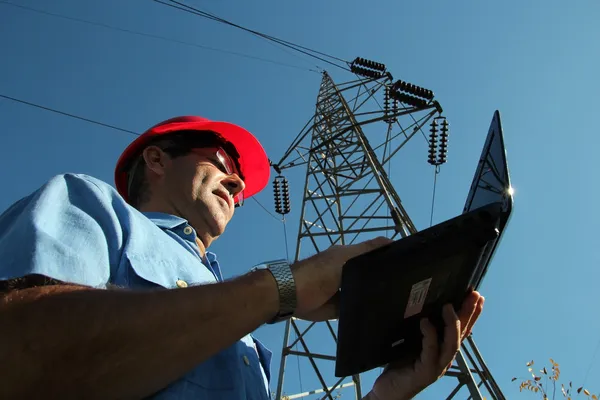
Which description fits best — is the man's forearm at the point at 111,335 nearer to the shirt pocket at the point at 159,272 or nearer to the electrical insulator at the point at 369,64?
the shirt pocket at the point at 159,272

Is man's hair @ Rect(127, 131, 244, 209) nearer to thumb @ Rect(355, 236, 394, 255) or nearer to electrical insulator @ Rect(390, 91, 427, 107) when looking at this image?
thumb @ Rect(355, 236, 394, 255)

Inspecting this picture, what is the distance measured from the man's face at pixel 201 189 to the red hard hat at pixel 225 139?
8.1 inches

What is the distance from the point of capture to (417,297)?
125cm

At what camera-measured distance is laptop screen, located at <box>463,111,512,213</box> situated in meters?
1.32

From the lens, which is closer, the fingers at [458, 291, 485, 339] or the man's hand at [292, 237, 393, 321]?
the man's hand at [292, 237, 393, 321]

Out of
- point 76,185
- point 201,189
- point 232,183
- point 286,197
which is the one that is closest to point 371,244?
point 76,185

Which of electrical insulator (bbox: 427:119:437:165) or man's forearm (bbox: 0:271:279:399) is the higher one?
electrical insulator (bbox: 427:119:437:165)

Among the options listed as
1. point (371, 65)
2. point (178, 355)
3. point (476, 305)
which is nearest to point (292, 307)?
point (178, 355)

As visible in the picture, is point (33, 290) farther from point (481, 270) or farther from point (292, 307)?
point (481, 270)

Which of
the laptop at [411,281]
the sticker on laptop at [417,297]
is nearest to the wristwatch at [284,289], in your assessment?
the laptop at [411,281]

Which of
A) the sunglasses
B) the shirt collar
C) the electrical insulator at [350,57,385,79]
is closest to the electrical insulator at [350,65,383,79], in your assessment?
the electrical insulator at [350,57,385,79]

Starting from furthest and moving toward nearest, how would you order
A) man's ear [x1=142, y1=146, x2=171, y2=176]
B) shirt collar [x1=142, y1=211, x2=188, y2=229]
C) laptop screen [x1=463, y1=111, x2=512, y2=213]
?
1. man's ear [x1=142, y1=146, x2=171, y2=176]
2. shirt collar [x1=142, y1=211, x2=188, y2=229]
3. laptop screen [x1=463, y1=111, x2=512, y2=213]

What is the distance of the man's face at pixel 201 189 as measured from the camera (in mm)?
1979

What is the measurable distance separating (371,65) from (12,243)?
10992 millimetres
